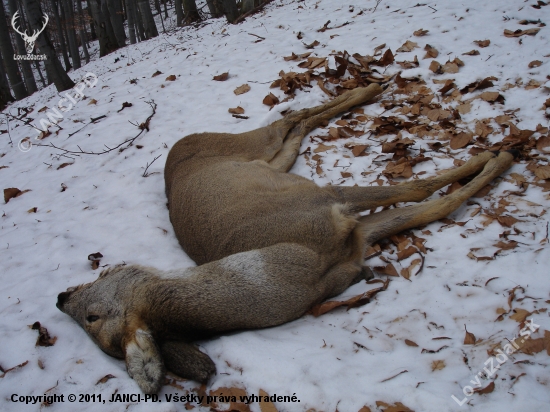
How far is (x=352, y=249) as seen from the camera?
140 inches

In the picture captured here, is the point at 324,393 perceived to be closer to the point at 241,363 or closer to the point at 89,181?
the point at 241,363

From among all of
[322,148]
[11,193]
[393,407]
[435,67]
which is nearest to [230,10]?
[435,67]

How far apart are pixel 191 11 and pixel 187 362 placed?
1694cm

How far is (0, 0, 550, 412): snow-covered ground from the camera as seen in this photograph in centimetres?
250

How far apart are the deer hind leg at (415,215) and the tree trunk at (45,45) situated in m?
10.4

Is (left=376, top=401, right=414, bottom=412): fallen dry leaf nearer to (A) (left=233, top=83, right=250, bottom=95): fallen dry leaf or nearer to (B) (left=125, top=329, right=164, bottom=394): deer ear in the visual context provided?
(B) (left=125, top=329, right=164, bottom=394): deer ear

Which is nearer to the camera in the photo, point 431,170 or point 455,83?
point 431,170

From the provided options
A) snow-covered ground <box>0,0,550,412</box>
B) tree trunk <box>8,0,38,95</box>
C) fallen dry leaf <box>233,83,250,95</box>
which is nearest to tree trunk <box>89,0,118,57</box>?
tree trunk <box>8,0,38,95</box>

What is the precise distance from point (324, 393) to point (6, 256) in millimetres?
3480

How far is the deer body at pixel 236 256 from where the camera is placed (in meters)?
2.79

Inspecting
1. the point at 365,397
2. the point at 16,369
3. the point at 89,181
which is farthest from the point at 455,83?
the point at 16,369

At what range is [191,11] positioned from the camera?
55.2 ft

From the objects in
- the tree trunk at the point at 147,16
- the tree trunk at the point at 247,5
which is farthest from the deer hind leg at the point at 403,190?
the tree trunk at the point at 147,16

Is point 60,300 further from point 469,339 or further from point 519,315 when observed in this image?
point 519,315
